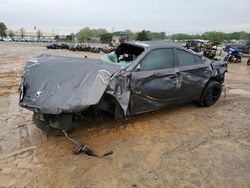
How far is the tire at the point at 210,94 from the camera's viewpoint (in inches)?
254

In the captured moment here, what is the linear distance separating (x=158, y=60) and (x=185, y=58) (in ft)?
2.84

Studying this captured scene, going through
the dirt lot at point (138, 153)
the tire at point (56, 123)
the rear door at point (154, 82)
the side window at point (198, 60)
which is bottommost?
the dirt lot at point (138, 153)

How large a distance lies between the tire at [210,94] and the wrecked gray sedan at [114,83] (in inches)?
3.4

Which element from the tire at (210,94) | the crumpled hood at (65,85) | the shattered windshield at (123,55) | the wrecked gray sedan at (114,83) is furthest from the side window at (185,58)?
the crumpled hood at (65,85)

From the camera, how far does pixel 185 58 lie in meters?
5.89

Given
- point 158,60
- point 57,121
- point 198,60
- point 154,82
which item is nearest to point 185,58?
point 198,60

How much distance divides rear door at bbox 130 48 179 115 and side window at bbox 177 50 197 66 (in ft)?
0.82

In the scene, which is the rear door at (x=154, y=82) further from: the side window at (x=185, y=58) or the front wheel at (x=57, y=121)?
the front wheel at (x=57, y=121)

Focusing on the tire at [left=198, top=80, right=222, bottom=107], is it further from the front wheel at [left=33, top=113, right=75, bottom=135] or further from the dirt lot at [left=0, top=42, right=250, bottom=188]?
the front wheel at [left=33, top=113, right=75, bottom=135]

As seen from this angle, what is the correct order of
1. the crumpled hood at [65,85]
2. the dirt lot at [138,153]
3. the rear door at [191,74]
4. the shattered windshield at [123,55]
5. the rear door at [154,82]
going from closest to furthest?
the dirt lot at [138,153] < the crumpled hood at [65,85] < the rear door at [154,82] < the rear door at [191,74] < the shattered windshield at [123,55]

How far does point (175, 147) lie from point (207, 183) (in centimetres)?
102

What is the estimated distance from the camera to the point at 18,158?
396 centimetres

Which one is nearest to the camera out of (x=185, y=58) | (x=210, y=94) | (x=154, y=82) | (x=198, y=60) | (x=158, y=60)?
(x=154, y=82)

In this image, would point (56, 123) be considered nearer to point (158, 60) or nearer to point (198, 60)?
point (158, 60)
